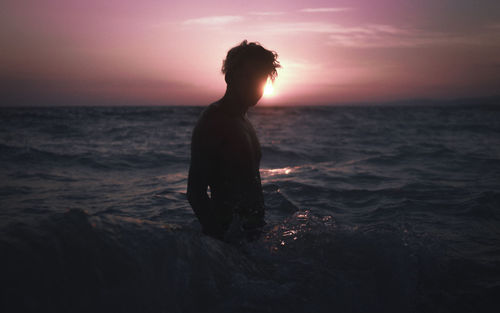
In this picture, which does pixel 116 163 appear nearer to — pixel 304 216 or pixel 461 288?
pixel 304 216

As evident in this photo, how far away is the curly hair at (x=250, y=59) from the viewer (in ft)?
7.75

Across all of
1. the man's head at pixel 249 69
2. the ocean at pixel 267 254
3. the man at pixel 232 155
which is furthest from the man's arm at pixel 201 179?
the man's head at pixel 249 69

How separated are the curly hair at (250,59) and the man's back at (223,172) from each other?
13.9 inches

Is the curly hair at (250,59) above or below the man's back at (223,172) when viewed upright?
above

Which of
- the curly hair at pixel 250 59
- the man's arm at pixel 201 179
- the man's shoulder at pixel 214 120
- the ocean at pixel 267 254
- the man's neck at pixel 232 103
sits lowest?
the ocean at pixel 267 254

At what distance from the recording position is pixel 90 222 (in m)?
1.58

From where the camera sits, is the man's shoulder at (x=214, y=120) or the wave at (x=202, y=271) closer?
the wave at (x=202, y=271)

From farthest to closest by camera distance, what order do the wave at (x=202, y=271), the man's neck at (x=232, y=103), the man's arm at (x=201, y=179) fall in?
the man's neck at (x=232, y=103) → the man's arm at (x=201, y=179) → the wave at (x=202, y=271)

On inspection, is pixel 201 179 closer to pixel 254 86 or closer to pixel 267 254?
pixel 267 254

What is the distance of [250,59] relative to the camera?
2.36 meters

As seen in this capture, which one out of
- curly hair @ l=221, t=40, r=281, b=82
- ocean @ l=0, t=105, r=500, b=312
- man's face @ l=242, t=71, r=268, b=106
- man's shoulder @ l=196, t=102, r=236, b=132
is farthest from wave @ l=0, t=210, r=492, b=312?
curly hair @ l=221, t=40, r=281, b=82

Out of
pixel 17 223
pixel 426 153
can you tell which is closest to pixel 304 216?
pixel 17 223

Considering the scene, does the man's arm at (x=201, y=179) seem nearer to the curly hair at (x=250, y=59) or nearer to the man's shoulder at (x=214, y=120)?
the man's shoulder at (x=214, y=120)

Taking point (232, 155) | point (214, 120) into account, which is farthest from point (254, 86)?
point (232, 155)
